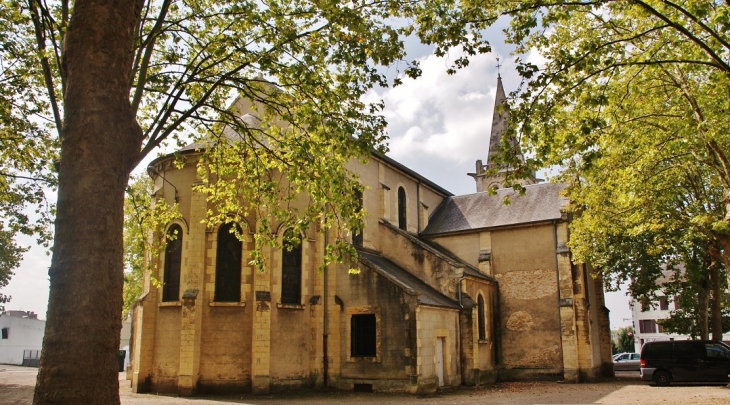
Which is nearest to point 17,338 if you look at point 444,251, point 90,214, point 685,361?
point 444,251

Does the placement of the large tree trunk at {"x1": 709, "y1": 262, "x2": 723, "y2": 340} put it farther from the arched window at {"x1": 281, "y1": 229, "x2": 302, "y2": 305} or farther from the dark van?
the arched window at {"x1": 281, "y1": 229, "x2": 302, "y2": 305}

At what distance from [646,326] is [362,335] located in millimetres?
50520

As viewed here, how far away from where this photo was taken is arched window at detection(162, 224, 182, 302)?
1961cm

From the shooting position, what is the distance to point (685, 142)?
45.3 feet

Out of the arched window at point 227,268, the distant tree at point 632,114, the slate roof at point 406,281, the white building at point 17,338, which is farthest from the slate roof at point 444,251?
the white building at point 17,338

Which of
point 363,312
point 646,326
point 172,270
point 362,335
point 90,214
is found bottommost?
point 646,326

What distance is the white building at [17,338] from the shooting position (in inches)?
2080

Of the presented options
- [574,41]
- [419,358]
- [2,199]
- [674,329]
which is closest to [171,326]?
[2,199]

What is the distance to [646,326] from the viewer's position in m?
59.2

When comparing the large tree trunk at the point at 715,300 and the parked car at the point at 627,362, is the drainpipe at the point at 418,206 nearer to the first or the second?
the large tree trunk at the point at 715,300

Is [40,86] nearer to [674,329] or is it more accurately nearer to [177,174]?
[177,174]

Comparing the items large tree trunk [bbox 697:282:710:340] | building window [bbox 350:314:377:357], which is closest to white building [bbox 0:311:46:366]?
building window [bbox 350:314:377:357]

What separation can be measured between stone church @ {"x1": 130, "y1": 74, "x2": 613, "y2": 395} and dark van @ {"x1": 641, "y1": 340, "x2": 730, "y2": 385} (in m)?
2.44

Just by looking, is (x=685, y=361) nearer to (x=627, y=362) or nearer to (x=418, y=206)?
(x=418, y=206)
